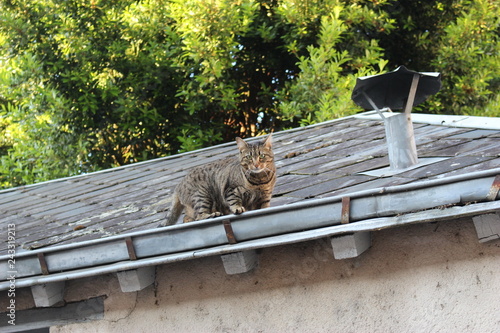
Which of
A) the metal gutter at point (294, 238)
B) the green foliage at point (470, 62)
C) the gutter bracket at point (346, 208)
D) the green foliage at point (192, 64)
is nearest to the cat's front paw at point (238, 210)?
the metal gutter at point (294, 238)

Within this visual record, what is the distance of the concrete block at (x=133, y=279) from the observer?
4379mm

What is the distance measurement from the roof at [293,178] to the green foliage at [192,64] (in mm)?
3074

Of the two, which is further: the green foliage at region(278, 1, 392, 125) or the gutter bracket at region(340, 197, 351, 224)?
the green foliage at region(278, 1, 392, 125)

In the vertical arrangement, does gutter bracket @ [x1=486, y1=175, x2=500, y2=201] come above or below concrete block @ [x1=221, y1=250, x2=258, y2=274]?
below

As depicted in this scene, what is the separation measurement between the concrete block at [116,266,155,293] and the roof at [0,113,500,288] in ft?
0.70

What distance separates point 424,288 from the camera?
12.2ft

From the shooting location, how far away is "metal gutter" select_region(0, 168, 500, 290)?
10.7 feet

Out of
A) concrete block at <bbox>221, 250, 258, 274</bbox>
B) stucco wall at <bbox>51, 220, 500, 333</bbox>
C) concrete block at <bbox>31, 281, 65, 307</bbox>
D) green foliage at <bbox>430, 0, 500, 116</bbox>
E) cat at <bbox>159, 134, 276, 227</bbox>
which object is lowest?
stucco wall at <bbox>51, 220, 500, 333</bbox>

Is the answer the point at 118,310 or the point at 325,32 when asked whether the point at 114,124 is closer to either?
the point at 325,32

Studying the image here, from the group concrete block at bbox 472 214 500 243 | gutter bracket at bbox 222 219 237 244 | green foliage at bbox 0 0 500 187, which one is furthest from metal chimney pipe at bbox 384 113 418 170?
green foliage at bbox 0 0 500 187

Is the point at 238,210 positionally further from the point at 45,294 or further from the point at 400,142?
the point at 45,294

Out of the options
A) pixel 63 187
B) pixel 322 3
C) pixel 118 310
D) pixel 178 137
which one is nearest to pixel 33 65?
pixel 178 137

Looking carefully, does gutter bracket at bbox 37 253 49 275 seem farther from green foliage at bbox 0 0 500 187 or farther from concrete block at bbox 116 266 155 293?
green foliage at bbox 0 0 500 187

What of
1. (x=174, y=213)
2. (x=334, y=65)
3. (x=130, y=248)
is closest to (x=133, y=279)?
(x=130, y=248)
